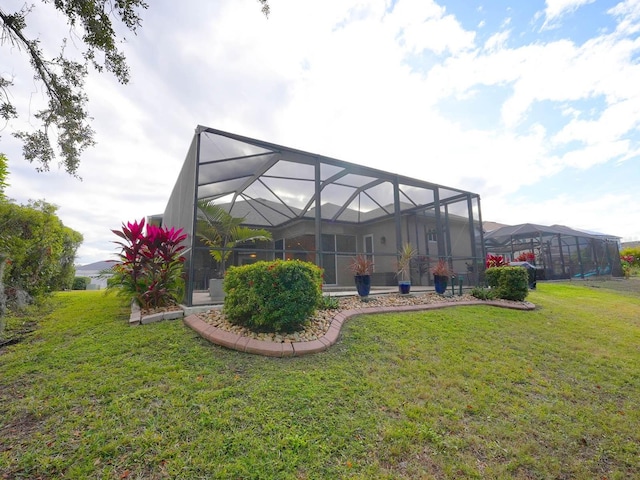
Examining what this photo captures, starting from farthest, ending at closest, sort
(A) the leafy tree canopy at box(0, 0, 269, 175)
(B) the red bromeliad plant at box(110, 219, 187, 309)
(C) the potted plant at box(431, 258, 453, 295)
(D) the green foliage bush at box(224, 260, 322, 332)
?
(C) the potted plant at box(431, 258, 453, 295) → (B) the red bromeliad plant at box(110, 219, 187, 309) → (D) the green foliage bush at box(224, 260, 322, 332) → (A) the leafy tree canopy at box(0, 0, 269, 175)

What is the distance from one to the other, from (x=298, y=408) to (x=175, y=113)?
636 cm

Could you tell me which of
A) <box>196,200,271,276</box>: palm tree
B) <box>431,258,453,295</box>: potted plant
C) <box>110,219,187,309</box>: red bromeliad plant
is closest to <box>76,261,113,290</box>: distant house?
<box>110,219,187,309</box>: red bromeliad plant

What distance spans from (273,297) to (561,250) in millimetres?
16283

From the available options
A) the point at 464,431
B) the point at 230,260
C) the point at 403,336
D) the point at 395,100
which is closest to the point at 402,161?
the point at 395,100

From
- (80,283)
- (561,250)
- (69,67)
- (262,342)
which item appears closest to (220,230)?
(69,67)

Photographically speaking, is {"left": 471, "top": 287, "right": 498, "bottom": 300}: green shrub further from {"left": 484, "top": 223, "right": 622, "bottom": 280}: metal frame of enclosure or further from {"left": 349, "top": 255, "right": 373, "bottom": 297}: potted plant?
{"left": 484, "top": 223, "right": 622, "bottom": 280}: metal frame of enclosure

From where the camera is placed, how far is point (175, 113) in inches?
233

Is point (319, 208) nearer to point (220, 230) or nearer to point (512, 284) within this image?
point (220, 230)

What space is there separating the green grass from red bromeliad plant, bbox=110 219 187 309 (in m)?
0.74

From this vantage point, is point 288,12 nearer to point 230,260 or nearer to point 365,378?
point 365,378

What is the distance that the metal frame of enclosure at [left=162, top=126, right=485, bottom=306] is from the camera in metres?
5.08

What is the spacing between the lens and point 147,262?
13.4ft

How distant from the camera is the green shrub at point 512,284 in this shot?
5949mm

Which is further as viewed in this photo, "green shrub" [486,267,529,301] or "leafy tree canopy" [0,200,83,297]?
"green shrub" [486,267,529,301]
